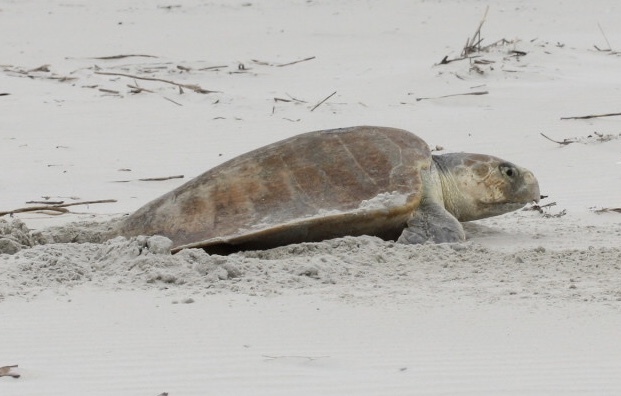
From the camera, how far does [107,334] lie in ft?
11.6

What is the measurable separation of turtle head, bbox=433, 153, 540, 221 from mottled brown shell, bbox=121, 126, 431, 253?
299 mm

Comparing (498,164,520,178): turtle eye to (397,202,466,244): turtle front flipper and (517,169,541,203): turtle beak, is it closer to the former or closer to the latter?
(517,169,541,203): turtle beak

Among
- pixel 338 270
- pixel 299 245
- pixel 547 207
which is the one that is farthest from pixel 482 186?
pixel 338 270

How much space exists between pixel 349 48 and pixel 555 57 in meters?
2.29

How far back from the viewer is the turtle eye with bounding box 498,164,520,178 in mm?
5492

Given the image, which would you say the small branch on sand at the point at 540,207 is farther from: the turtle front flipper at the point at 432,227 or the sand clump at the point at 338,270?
the sand clump at the point at 338,270

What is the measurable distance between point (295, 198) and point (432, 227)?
0.64m

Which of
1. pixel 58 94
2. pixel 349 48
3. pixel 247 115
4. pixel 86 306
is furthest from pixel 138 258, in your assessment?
pixel 349 48

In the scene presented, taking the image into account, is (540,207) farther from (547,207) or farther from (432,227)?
(432,227)

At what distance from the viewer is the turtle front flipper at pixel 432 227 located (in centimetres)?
488

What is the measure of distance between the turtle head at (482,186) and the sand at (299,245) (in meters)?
0.20

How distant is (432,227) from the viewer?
16.2ft

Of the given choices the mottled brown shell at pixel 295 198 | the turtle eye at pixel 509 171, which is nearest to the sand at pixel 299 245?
the mottled brown shell at pixel 295 198

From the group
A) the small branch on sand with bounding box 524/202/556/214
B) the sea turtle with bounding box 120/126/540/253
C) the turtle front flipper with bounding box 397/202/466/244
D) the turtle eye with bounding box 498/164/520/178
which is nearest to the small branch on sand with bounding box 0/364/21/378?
the sea turtle with bounding box 120/126/540/253
